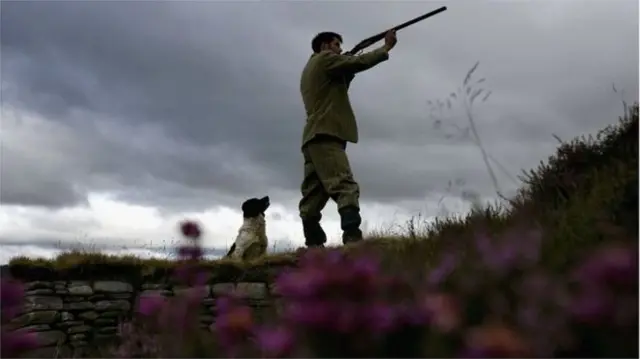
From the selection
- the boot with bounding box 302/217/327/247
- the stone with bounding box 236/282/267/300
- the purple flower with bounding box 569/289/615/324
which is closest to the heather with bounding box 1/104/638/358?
the purple flower with bounding box 569/289/615/324

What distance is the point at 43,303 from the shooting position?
6.89m

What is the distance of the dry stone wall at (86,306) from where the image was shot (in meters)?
6.82

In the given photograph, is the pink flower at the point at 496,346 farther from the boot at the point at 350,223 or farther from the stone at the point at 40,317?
the stone at the point at 40,317

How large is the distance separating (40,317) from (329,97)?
3512 millimetres

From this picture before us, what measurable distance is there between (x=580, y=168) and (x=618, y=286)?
10.1 feet

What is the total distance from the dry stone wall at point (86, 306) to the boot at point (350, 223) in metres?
0.89

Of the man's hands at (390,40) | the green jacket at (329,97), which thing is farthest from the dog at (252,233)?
the man's hands at (390,40)

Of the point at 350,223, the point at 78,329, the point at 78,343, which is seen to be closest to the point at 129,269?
the point at 78,329

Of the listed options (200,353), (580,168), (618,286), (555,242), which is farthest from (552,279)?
(580,168)

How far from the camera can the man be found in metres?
6.89

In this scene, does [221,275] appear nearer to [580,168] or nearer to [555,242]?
[580,168]

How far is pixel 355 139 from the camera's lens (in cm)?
736

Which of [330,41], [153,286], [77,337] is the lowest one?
[77,337]

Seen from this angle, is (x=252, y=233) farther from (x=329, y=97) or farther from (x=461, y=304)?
(x=461, y=304)
